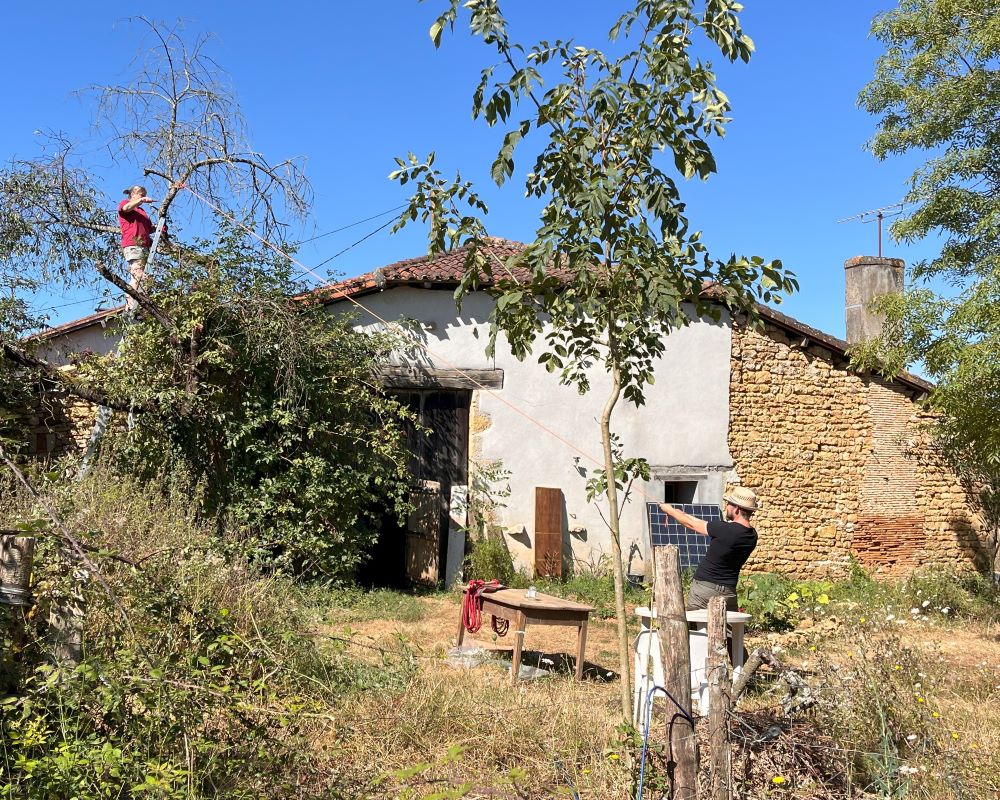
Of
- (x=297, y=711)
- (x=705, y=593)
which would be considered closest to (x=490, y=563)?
(x=705, y=593)

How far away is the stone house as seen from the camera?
35.3 ft

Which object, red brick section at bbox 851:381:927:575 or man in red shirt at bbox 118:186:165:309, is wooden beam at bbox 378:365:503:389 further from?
red brick section at bbox 851:381:927:575

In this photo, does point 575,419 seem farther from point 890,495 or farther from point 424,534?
point 890,495

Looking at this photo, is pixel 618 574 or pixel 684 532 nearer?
pixel 618 574

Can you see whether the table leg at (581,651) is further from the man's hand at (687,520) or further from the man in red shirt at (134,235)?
the man in red shirt at (134,235)

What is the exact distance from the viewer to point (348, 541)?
9609 mm

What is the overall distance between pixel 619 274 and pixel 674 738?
226cm

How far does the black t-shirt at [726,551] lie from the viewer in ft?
19.1

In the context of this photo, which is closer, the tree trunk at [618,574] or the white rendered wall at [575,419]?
the tree trunk at [618,574]

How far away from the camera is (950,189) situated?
9.70m

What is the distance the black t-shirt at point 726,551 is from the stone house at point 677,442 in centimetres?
482

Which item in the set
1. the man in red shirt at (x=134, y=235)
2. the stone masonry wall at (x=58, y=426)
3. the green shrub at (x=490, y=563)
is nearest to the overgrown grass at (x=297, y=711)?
the man in red shirt at (x=134, y=235)

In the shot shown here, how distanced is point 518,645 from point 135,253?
5668mm

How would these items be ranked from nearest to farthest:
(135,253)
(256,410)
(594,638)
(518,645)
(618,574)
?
(618,574) < (518,645) < (594,638) < (135,253) < (256,410)
